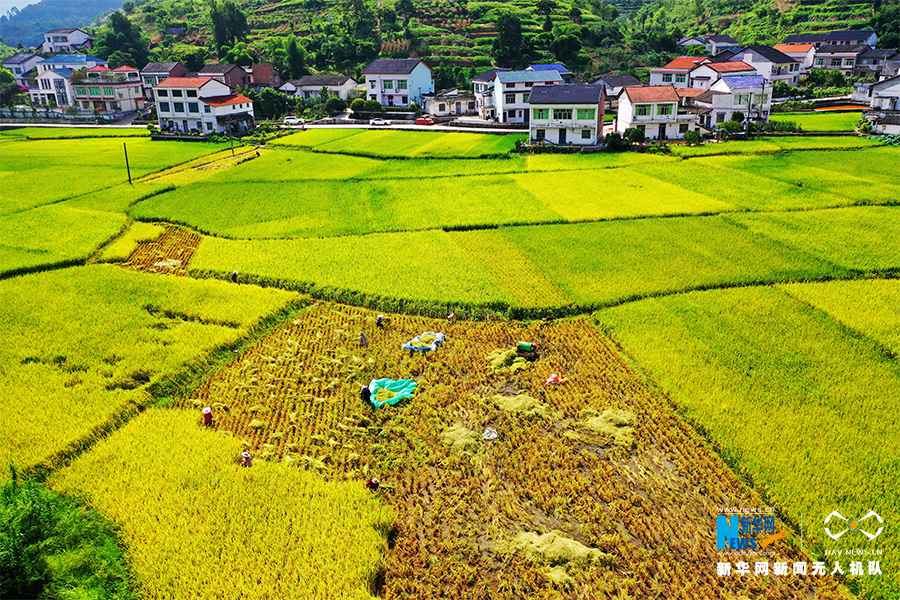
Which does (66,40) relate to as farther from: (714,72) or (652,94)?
(714,72)

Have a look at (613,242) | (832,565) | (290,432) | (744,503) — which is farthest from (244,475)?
(613,242)

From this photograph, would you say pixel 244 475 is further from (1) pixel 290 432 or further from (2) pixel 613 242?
(2) pixel 613 242

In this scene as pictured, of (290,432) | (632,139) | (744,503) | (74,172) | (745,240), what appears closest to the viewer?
(744,503)

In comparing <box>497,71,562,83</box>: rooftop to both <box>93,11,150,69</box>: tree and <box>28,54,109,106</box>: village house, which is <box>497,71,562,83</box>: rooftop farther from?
<box>93,11,150,69</box>: tree

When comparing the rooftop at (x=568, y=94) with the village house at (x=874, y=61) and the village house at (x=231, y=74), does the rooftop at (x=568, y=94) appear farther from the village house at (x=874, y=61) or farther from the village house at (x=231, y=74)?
the village house at (x=874, y=61)

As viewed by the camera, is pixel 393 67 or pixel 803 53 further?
pixel 803 53

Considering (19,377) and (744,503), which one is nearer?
(744,503)

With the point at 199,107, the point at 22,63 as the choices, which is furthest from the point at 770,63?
the point at 22,63
